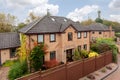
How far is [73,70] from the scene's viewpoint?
16453mm

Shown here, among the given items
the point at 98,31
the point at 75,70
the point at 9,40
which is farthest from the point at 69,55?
the point at 98,31

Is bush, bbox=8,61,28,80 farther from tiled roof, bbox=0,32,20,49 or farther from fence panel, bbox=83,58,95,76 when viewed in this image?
fence panel, bbox=83,58,95,76

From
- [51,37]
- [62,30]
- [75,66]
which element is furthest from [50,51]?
[75,66]

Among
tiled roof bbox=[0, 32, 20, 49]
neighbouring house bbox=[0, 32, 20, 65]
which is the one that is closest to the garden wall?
neighbouring house bbox=[0, 32, 20, 65]

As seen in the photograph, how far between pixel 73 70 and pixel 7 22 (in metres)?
39.4

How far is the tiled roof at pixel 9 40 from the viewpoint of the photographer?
26.1 meters

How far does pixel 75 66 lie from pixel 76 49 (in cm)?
960

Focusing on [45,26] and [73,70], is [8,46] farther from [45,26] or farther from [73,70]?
[73,70]

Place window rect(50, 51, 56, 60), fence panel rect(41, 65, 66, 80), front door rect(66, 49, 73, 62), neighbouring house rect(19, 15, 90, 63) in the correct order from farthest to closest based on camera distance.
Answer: front door rect(66, 49, 73, 62)
window rect(50, 51, 56, 60)
neighbouring house rect(19, 15, 90, 63)
fence panel rect(41, 65, 66, 80)

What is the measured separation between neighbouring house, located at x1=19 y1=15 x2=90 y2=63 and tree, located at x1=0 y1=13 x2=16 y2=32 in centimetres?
2477

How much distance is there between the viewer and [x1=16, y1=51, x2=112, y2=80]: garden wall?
12.5 m

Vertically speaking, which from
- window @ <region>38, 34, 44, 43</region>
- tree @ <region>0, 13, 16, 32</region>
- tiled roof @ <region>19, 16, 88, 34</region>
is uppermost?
tree @ <region>0, 13, 16, 32</region>

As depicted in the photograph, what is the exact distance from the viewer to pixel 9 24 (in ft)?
164

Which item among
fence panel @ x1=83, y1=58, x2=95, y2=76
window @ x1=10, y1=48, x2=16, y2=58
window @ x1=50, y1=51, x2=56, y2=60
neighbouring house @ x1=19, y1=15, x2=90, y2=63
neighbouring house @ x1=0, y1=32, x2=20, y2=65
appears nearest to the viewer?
fence panel @ x1=83, y1=58, x2=95, y2=76
